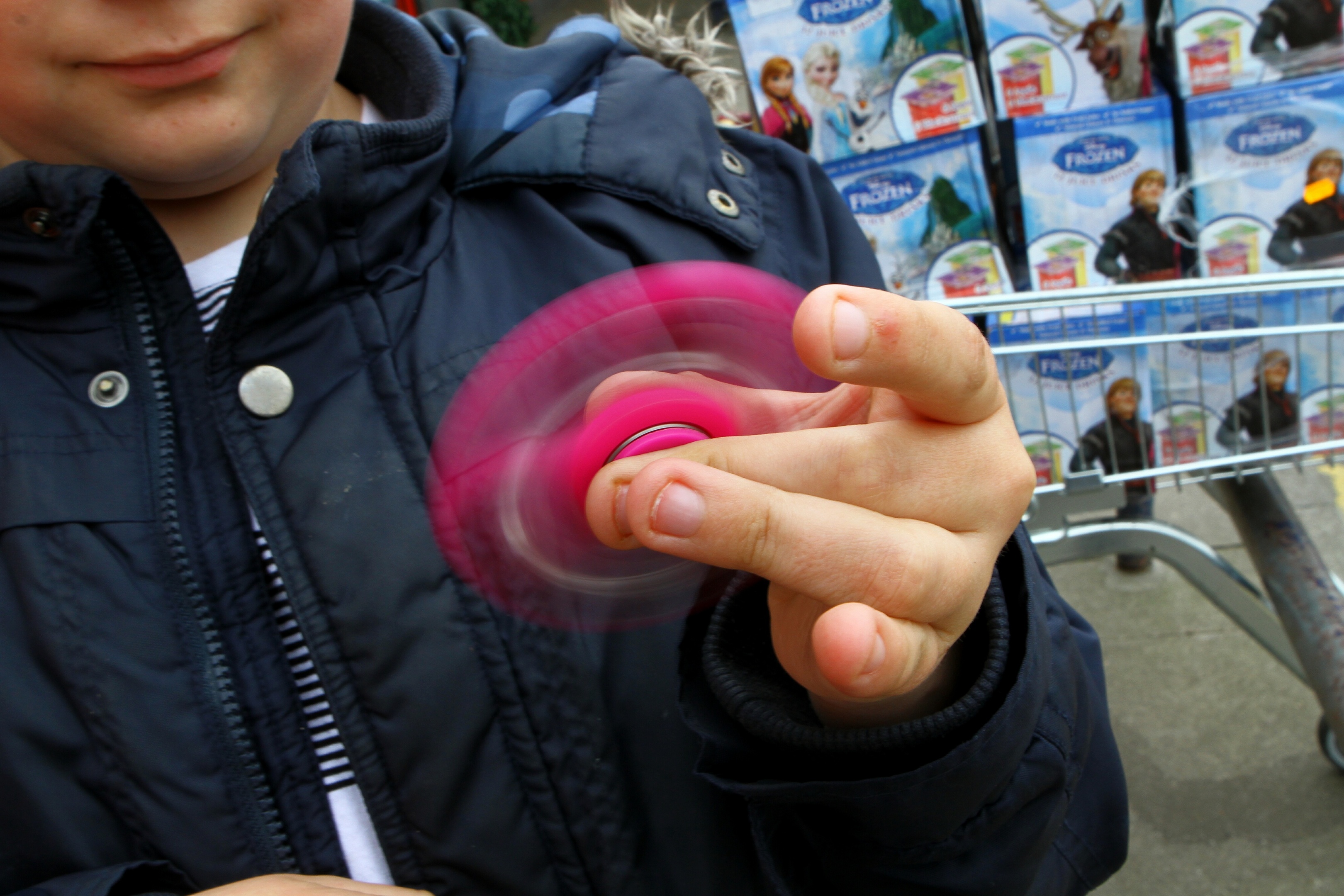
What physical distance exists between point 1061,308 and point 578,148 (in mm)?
899

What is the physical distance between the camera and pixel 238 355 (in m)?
0.86

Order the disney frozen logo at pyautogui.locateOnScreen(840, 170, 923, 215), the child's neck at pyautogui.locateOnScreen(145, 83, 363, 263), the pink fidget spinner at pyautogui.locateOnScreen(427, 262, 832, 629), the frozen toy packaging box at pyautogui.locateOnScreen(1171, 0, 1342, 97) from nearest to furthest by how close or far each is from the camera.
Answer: the pink fidget spinner at pyautogui.locateOnScreen(427, 262, 832, 629) → the child's neck at pyautogui.locateOnScreen(145, 83, 363, 263) → the frozen toy packaging box at pyautogui.locateOnScreen(1171, 0, 1342, 97) → the disney frozen logo at pyautogui.locateOnScreen(840, 170, 923, 215)

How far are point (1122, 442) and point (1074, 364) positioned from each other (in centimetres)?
16

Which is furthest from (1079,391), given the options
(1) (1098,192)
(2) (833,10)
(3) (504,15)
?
(3) (504,15)

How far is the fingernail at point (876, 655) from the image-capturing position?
58 cm

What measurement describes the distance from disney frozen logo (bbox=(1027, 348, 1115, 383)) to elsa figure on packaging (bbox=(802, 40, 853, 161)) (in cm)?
48

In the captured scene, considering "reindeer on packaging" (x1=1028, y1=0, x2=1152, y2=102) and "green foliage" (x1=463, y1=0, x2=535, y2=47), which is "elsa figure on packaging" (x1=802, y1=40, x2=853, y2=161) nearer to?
"reindeer on packaging" (x1=1028, y1=0, x2=1152, y2=102)

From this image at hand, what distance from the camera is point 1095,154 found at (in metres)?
1.65

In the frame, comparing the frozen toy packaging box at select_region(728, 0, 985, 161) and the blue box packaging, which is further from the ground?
the frozen toy packaging box at select_region(728, 0, 985, 161)

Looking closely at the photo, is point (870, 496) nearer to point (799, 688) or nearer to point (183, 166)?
point (799, 688)

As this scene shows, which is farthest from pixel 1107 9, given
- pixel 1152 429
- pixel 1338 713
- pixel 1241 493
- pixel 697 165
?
pixel 1338 713

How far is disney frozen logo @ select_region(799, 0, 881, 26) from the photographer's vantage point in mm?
1679

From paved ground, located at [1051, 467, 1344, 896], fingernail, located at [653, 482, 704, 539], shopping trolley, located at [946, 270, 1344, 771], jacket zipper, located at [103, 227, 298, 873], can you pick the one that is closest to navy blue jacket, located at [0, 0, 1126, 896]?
jacket zipper, located at [103, 227, 298, 873]

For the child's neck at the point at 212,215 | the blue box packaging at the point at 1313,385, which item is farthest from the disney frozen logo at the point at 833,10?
the child's neck at the point at 212,215
